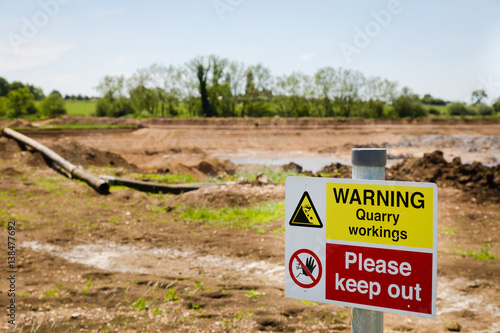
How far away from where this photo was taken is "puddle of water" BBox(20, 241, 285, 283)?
6902 mm

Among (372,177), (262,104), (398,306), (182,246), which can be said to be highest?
(262,104)

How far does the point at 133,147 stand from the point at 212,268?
2654 centimetres

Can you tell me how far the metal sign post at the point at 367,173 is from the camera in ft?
4.66

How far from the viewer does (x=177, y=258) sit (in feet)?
25.5

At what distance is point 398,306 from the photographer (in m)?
1.42

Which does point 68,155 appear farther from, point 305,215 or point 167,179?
point 305,215

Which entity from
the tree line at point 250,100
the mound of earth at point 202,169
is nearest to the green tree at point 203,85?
the tree line at point 250,100

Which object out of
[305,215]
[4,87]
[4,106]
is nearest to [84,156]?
[305,215]

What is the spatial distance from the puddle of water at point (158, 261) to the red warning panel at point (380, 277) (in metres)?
5.15

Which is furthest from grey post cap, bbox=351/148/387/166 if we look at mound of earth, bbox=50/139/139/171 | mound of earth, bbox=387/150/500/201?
mound of earth, bbox=50/139/139/171

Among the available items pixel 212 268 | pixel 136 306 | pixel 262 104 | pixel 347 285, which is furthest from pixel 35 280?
pixel 262 104

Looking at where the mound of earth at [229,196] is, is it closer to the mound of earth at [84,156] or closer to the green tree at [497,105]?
the mound of earth at [84,156]

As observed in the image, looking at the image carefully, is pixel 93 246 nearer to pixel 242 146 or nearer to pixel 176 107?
pixel 242 146

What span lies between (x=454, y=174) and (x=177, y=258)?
10461mm
